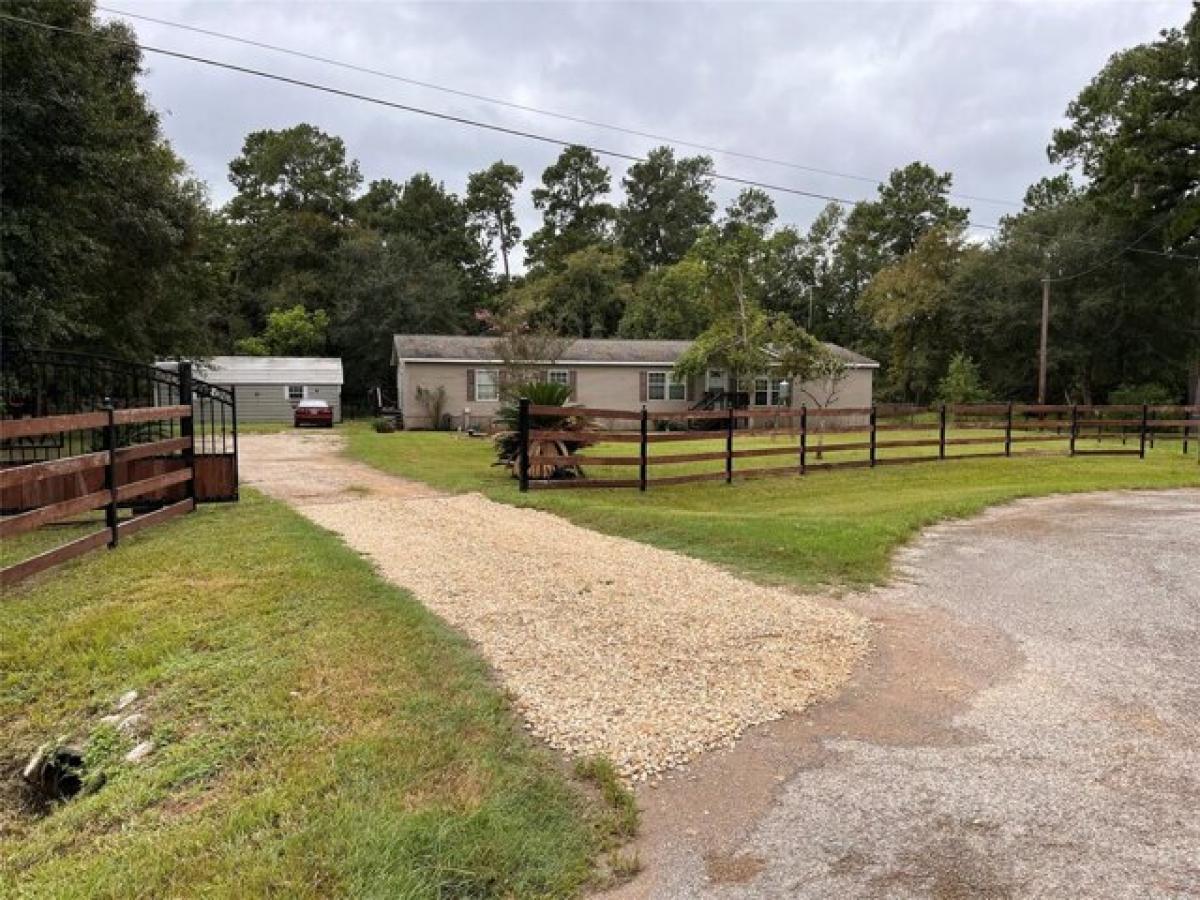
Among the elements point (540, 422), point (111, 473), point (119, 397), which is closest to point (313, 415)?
point (119, 397)

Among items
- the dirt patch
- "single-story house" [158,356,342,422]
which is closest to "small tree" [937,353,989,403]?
"single-story house" [158,356,342,422]

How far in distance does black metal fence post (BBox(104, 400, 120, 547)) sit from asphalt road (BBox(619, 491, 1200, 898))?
663cm

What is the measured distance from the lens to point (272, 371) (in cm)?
3350

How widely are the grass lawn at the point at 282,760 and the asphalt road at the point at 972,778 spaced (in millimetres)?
479

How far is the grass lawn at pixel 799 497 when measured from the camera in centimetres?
718

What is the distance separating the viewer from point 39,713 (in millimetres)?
4223

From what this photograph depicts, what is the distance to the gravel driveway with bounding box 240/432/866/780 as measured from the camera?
3578 mm

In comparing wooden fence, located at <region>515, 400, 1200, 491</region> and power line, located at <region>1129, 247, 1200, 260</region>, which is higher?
power line, located at <region>1129, 247, 1200, 260</region>

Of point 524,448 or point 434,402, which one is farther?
point 434,402

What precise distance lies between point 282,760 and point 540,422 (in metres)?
9.06

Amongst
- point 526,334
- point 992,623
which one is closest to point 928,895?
point 992,623

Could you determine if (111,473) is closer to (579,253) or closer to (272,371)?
(272,371)

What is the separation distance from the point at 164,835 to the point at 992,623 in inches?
187

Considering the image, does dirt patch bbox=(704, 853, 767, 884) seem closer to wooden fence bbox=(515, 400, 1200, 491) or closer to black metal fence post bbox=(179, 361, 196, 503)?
black metal fence post bbox=(179, 361, 196, 503)
